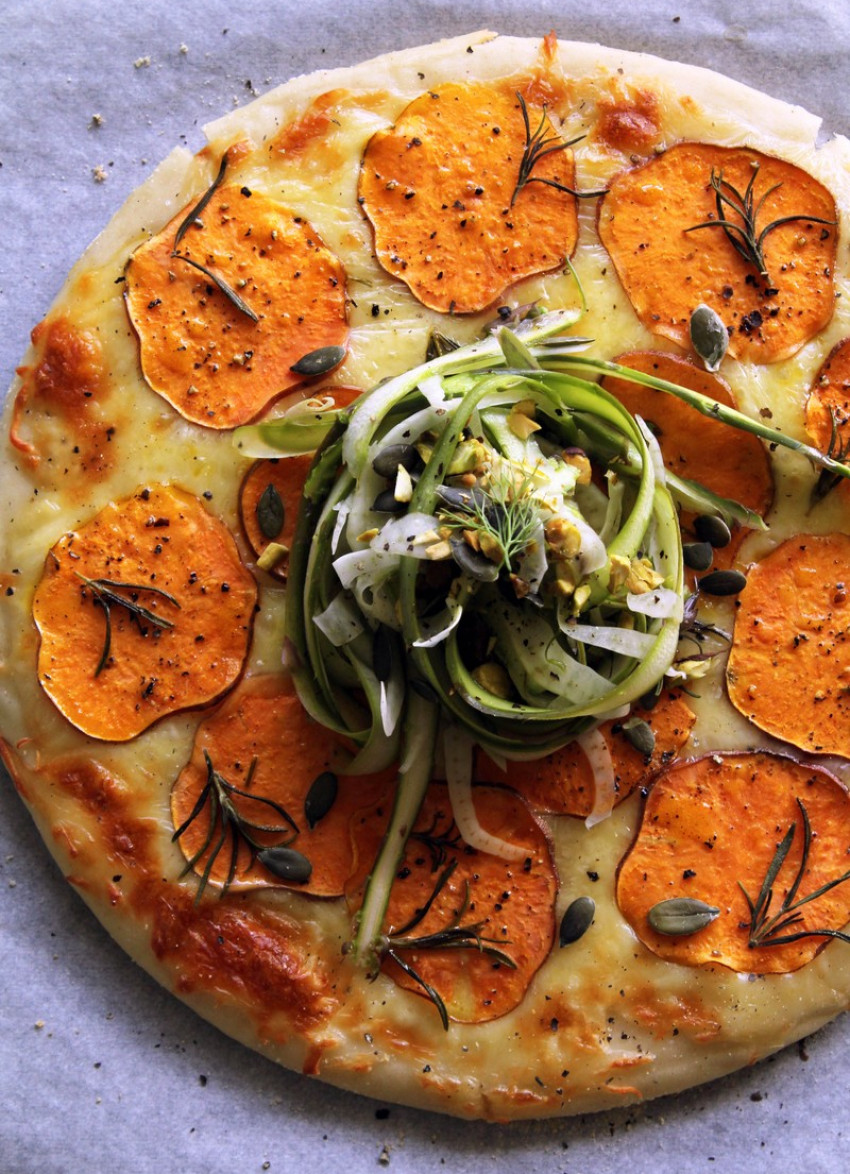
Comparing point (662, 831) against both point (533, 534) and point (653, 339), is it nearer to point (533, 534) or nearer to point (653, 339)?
point (533, 534)

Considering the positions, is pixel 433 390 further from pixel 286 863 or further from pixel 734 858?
pixel 734 858

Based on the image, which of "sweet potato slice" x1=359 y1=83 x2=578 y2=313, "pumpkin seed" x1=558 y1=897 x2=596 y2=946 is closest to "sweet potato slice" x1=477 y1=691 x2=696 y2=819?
"pumpkin seed" x1=558 y1=897 x2=596 y2=946

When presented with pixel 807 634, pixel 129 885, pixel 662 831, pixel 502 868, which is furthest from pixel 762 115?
pixel 129 885

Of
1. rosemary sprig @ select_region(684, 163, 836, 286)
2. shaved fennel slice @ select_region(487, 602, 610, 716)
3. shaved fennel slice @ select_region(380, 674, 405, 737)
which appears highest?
rosemary sprig @ select_region(684, 163, 836, 286)

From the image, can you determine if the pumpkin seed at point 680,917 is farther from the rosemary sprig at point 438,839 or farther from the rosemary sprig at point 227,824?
the rosemary sprig at point 227,824

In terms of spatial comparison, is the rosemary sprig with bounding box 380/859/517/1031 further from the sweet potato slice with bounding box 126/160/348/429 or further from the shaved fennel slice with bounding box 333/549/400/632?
the sweet potato slice with bounding box 126/160/348/429

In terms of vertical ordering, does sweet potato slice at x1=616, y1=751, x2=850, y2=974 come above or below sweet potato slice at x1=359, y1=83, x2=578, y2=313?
below

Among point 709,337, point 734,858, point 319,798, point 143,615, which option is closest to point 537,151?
point 709,337
